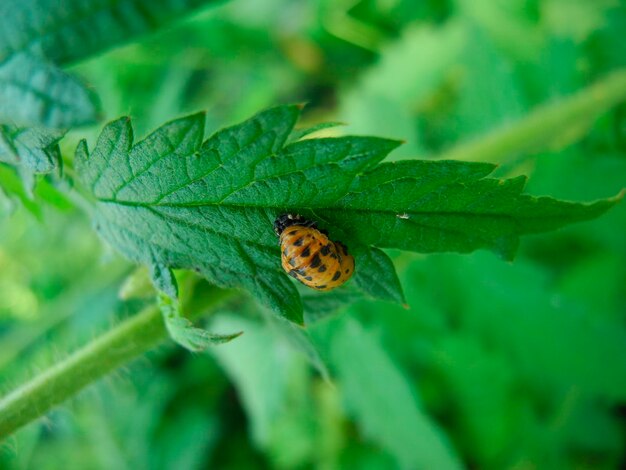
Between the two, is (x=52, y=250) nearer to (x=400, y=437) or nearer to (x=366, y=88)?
(x=366, y=88)

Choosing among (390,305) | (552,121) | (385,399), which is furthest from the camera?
(390,305)

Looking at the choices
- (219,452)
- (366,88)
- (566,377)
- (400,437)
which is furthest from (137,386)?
(566,377)

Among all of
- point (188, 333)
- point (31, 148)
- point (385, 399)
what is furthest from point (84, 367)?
point (385, 399)

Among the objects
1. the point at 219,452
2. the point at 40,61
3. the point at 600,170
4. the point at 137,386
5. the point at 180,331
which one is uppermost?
the point at 40,61

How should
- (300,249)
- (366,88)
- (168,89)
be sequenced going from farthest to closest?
(168,89) < (366,88) < (300,249)

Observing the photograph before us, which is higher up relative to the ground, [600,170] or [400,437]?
[600,170]

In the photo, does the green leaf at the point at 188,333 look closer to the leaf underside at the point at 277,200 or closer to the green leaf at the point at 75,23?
the leaf underside at the point at 277,200

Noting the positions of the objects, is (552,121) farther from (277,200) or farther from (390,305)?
(277,200)
